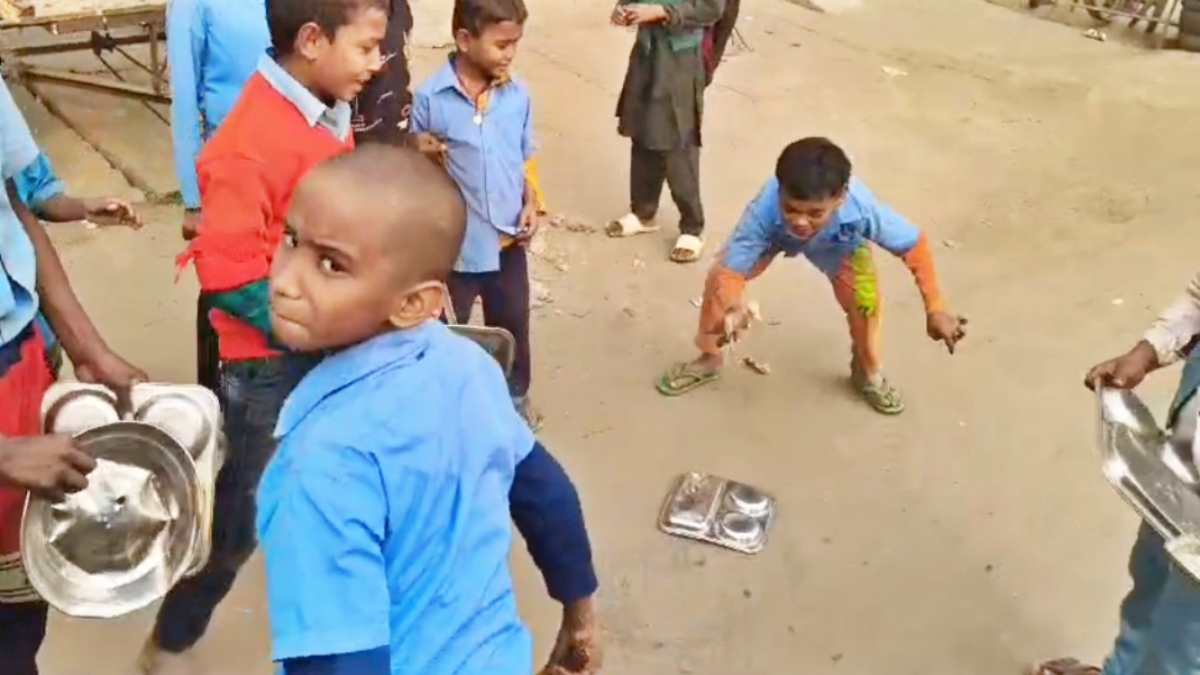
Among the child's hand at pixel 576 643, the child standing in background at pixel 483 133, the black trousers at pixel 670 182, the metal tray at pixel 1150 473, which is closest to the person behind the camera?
the child's hand at pixel 576 643

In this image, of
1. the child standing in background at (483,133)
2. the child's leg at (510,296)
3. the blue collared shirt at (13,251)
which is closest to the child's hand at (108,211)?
the blue collared shirt at (13,251)

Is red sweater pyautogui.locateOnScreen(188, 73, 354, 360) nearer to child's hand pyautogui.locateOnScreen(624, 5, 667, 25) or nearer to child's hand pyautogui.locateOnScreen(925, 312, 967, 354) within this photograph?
child's hand pyautogui.locateOnScreen(925, 312, 967, 354)

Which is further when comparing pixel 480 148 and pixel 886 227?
pixel 886 227

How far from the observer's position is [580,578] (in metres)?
1.85

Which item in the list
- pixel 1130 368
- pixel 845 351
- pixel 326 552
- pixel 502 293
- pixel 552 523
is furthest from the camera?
pixel 845 351

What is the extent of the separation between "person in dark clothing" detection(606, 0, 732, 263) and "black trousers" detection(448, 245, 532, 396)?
1324 millimetres

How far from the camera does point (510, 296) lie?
3600 millimetres

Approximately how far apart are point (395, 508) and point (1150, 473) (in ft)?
4.91

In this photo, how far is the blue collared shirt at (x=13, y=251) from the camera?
6.54 ft

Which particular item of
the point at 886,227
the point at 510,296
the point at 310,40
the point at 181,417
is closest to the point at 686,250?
the point at 886,227

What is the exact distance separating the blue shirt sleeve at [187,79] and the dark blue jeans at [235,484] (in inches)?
27.4

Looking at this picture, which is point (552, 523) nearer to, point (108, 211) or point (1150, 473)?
point (1150, 473)

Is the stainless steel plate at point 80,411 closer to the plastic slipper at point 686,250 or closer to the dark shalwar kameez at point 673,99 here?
the dark shalwar kameez at point 673,99

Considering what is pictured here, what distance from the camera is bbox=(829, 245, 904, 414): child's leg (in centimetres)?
387
